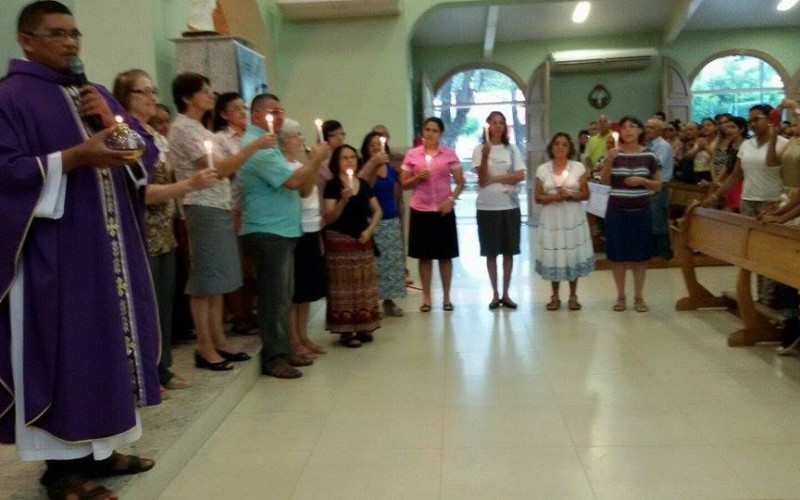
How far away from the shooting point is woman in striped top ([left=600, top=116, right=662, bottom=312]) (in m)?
4.96

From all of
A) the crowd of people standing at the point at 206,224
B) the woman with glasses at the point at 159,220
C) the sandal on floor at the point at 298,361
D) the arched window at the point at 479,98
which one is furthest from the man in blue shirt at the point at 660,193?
the arched window at the point at 479,98

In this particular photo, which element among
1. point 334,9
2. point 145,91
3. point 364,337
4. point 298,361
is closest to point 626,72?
point 334,9

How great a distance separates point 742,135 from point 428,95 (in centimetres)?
529

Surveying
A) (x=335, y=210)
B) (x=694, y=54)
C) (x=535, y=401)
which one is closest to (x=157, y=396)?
(x=535, y=401)

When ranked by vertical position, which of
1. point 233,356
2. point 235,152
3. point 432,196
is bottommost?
point 233,356

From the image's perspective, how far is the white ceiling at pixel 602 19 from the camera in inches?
395

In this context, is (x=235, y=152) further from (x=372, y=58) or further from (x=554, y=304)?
(x=372, y=58)

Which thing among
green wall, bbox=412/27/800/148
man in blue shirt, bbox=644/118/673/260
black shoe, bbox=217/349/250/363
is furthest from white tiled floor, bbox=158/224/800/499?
green wall, bbox=412/27/800/148

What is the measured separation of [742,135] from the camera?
6.14 m

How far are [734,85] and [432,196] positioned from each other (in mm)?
8447

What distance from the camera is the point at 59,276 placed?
77.7 inches

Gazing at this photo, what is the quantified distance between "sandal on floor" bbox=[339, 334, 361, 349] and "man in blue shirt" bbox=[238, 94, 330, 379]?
2.52 feet

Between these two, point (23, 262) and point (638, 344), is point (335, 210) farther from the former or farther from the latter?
point (23, 262)

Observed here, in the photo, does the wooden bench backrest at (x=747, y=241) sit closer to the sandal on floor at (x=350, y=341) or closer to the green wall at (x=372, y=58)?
the sandal on floor at (x=350, y=341)
